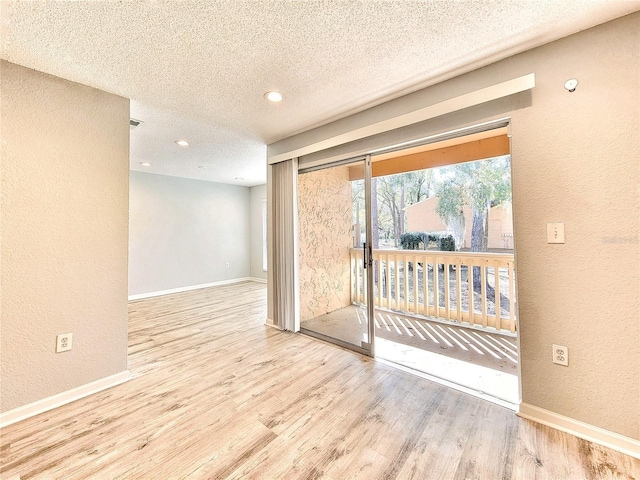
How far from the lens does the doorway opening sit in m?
2.84

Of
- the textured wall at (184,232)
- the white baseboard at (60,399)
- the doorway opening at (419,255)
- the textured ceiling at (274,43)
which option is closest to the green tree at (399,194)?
the doorway opening at (419,255)

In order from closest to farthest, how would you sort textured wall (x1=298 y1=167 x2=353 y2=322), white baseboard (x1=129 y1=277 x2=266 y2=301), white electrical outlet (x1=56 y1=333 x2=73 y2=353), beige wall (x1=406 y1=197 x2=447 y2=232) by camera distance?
white electrical outlet (x1=56 y1=333 x2=73 y2=353), textured wall (x1=298 y1=167 x2=353 y2=322), beige wall (x1=406 y1=197 x2=447 y2=232), white baseboard (x1=129 y1=277 x2=266 y2=301)

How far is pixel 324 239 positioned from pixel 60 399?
9.64 feet

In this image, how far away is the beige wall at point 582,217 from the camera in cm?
139

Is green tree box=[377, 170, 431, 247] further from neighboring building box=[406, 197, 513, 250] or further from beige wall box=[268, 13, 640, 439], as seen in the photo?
beige wall box=[268, 13, 640, 439]

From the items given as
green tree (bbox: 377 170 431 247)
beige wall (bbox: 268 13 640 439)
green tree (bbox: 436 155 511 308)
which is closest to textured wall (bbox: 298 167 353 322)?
green tree (bbox: 377 170 431 247)

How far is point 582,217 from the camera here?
1.50 m

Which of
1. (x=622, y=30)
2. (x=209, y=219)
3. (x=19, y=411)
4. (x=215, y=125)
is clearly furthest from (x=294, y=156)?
(x=209, y=219)

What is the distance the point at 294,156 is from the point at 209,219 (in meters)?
3.73

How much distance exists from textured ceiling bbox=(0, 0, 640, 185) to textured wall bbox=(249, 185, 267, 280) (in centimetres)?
404

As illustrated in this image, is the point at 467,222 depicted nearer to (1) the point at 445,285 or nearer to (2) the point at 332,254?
(1) the point at 445,285

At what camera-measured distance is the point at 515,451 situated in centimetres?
140

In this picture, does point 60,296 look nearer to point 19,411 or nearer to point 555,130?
point 19,411

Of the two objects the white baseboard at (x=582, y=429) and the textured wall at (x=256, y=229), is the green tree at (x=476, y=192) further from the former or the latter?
the textured wall at (x=256, y=229)
